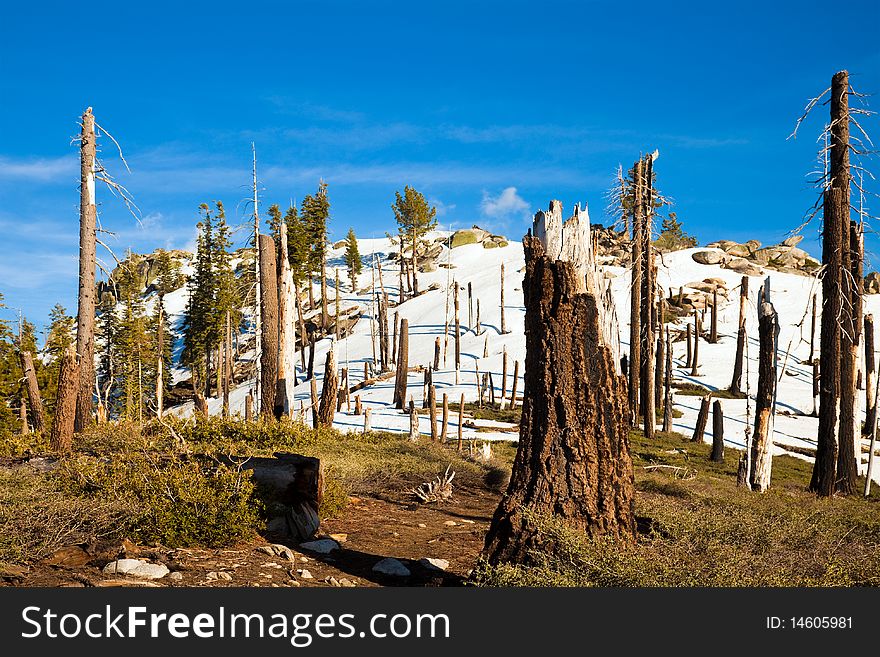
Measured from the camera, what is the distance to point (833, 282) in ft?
49.6

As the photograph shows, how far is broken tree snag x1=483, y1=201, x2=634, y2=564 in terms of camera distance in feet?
24.5

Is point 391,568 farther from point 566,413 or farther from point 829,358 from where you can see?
point 829,358

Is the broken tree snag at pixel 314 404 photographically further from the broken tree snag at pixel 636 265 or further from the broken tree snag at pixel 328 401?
the broken tree snag at pixel 636 265

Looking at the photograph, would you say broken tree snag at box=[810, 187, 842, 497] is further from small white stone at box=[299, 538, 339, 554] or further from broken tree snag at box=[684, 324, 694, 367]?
broken tree snag at box=[684, 324, 694, 367]

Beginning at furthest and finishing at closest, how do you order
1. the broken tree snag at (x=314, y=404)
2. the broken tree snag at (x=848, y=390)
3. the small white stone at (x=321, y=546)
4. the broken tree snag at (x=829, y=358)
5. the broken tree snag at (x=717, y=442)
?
the broken tree snag at (x=717, y=442) → the broken tree snag at (x=314, y=404) → the broken tree snag at (x=848, y=390) → the broken tree snag at (x=829, y=358) → the small white stone at (x=321, y=546)

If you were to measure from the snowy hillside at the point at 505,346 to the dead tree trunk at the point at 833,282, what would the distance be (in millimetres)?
8097

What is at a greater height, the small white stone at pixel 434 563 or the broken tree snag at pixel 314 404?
the broken tree snag at pixel 314 404

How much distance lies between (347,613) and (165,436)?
8.54 m

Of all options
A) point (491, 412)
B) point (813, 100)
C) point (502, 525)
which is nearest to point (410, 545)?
point (502, 525)

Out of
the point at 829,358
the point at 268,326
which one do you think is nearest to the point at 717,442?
the point at 829,358

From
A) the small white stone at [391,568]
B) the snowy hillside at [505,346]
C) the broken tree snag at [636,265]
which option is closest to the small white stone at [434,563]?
the small white stone at [391,568]

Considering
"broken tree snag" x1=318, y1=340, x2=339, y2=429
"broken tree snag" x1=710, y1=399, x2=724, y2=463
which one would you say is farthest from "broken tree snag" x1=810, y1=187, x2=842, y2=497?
"broken tree snag" x1=318, y1=340, x2=339, y2=429

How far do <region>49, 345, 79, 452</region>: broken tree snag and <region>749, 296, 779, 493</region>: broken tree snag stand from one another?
581 inches

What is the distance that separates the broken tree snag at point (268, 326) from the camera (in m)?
20.5
